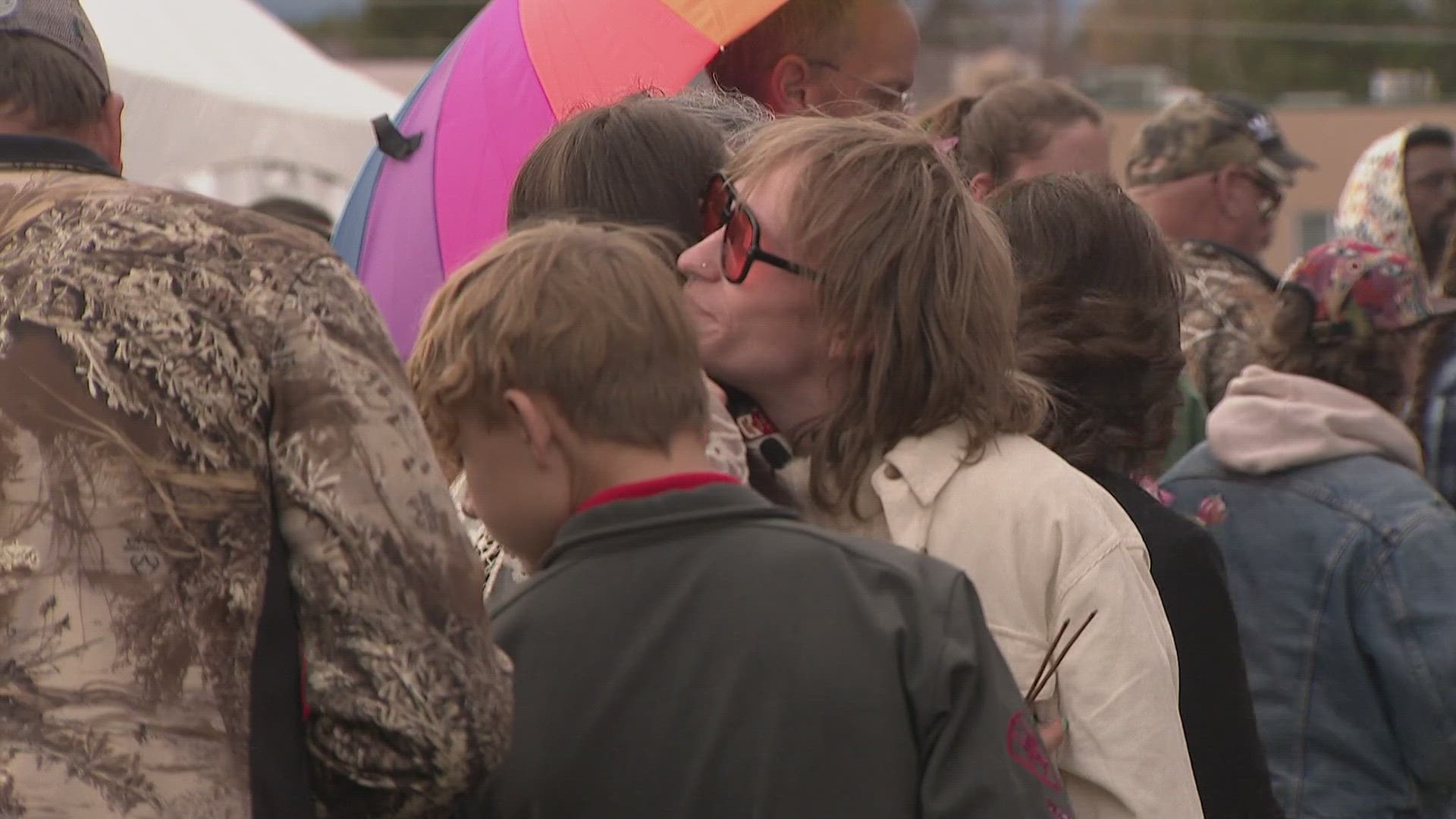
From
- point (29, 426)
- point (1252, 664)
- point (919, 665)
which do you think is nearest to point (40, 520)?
point (29, 426)

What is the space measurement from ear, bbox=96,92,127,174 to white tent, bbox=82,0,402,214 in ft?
19.0

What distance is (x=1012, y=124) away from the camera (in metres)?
4.88

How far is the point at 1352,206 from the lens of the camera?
7.29 m

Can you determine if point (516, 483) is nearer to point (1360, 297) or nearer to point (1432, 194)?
point (1360, 297)

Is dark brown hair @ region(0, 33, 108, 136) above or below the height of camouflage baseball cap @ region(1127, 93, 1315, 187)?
above

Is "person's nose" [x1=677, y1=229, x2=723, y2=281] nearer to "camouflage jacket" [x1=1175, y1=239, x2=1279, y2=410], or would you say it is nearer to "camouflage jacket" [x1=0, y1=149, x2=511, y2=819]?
"camouflage jacket" [x1=0, y1=149, x2=511, y2=819]

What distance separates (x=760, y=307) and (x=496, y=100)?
1.44m

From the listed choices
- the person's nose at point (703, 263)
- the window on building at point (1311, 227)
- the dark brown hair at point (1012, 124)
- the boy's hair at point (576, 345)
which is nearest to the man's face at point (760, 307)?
the person's nose at point (703, 263)

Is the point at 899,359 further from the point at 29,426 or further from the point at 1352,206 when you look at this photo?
the point at 1352,206

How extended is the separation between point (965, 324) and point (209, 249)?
3.07 feet

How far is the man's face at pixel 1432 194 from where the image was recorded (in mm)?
7066

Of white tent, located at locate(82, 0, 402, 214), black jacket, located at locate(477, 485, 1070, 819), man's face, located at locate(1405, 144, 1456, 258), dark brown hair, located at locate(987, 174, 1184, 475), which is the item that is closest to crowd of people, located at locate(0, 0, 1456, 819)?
black jacket, located at locate(477, 485, 1070, 819)

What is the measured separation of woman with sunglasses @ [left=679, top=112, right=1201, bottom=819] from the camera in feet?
7.85

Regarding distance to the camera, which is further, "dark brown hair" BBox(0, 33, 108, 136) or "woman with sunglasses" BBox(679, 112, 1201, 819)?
"woman with sunglasses" BBox(679, 112, 1201, 819)
